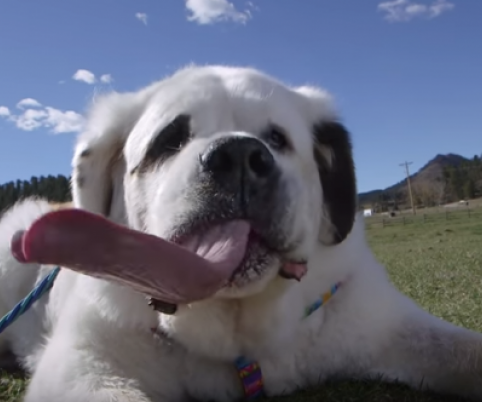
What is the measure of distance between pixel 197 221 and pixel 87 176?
799 millimetres

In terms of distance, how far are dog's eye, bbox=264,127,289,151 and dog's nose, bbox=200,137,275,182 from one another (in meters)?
0.37

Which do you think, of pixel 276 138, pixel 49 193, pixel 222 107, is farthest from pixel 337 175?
pixel 49 193

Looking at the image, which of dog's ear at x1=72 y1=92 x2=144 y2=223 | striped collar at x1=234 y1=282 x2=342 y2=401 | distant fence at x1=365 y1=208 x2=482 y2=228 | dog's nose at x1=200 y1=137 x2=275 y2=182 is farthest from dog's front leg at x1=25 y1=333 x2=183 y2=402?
distant fence at x1=365 y1=208 x2=482 y2=228

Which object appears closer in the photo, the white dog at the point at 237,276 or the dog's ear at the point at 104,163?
the white dog at the point at 237,276

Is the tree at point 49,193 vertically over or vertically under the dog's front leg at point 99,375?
over

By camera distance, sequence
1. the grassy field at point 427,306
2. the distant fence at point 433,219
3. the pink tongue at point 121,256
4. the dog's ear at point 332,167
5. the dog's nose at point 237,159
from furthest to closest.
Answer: the distant fence at point 433,219, the dog's ear at point 332,167, the grassy field at point 427,306, the dog's nose at point 237,159, the pink tongue at point 121,256

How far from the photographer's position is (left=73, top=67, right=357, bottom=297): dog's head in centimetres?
181

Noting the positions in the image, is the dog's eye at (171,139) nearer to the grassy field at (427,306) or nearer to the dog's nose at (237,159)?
the dog's nose at (237,159)

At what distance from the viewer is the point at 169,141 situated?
84.6 inches

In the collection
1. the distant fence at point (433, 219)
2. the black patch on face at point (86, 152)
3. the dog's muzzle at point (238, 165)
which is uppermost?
the distant fence at point (433, 219)

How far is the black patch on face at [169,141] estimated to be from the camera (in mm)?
2137

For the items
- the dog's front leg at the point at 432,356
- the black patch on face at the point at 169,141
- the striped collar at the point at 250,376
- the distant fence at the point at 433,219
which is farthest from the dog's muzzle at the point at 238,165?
the distant fence at the point at 433,219

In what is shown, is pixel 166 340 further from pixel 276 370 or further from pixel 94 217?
pixel 94 217

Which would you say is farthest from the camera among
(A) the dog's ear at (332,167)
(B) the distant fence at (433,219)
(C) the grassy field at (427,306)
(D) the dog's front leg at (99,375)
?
(B) the distant fence at (433,219)
